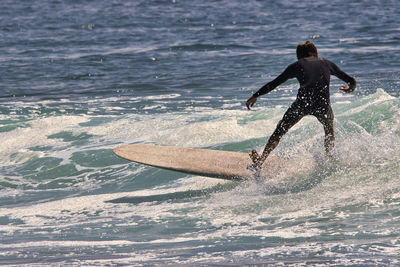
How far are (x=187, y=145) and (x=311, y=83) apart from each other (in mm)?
4251

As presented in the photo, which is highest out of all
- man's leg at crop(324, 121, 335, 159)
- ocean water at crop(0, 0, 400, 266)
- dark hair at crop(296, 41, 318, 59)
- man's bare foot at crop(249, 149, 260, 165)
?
dark hair at crop(296, 41, 318, 59)

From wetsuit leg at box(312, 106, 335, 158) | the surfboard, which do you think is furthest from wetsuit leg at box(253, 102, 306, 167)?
the surfboard

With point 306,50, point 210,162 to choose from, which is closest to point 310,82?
point 306,50

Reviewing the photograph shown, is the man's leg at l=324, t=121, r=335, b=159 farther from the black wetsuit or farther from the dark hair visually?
the dark hair

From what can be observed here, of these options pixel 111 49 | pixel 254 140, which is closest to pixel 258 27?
pixel 111 49

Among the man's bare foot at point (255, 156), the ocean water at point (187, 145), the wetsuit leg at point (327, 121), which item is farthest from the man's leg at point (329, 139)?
the man's bare foot at point (255, 156)

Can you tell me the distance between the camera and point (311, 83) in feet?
25.2

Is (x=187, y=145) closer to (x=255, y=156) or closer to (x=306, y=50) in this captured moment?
(x=255, y=156)

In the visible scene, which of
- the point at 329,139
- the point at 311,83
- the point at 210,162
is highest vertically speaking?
the point at 311,83

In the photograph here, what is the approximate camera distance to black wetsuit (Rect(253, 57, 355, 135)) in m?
7.67

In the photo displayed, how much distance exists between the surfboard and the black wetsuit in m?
0.83

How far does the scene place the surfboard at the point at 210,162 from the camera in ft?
27.9

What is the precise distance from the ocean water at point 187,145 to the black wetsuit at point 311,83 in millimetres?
861

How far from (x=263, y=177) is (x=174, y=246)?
7.20ft
